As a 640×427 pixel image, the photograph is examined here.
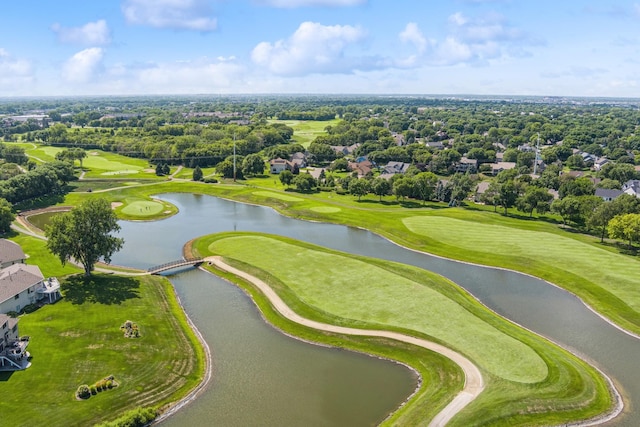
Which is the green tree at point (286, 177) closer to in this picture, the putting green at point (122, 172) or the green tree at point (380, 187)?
the green tree at point (380, 187)

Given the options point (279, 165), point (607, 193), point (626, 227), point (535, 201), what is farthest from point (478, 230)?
point (279, 165)

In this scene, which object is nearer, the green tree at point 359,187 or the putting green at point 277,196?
the putting green at point 277,196

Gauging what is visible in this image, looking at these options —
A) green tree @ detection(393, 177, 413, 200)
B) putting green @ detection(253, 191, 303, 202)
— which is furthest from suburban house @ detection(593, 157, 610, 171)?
putting green @ detection(253, 191, 303, 202)

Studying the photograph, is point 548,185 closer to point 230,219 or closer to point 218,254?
point 230,219

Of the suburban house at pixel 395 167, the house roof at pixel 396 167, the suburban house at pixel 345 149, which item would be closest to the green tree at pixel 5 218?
the suburban house at pixel 395 167

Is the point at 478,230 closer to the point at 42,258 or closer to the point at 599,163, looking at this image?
the point at 42,258

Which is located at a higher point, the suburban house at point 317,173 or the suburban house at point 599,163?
the suburban house at point 599,163
